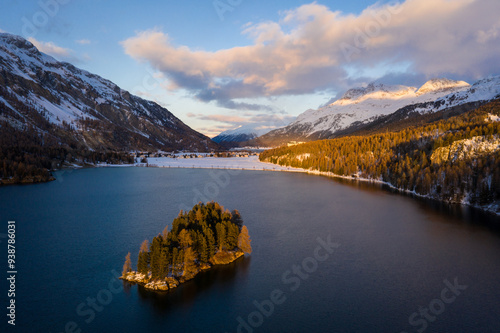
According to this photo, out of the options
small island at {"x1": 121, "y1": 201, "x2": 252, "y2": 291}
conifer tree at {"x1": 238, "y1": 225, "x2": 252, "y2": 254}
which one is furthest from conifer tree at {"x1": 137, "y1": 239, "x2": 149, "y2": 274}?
conifer tree at {"x1": 238, "y1": 225, "x2": 252, "y2": 254}

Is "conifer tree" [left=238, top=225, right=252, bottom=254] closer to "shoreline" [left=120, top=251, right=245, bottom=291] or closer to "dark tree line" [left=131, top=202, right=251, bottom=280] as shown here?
"dark tree line" [left=131, top=202, right=251, bottom=280]

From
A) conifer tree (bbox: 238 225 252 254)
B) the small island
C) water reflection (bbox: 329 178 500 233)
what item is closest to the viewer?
the small island

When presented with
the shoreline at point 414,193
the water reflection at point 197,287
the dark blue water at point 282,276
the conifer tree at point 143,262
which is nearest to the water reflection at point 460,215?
the dark blue water at point 282,276

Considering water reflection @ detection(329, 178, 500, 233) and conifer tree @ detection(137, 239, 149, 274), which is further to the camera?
water reflection @ detection(329, 178, 500, 233)

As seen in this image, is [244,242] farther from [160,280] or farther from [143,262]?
[143,262]

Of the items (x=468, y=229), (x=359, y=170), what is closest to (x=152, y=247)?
(x=468, y=229)

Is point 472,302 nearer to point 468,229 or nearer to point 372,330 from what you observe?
point 372,330
